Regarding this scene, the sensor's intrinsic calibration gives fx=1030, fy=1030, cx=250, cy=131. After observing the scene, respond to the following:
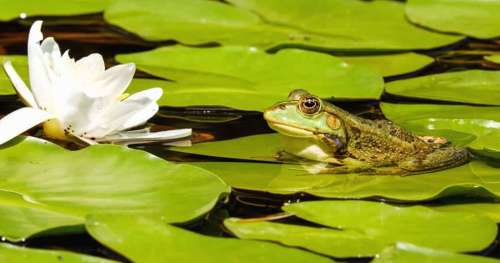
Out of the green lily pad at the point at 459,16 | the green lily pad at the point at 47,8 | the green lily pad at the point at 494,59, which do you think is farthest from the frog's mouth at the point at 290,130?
the green lily pad at the point at 47,8

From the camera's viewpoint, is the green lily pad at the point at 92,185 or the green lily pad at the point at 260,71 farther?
the green lily pad at the point at 260,71

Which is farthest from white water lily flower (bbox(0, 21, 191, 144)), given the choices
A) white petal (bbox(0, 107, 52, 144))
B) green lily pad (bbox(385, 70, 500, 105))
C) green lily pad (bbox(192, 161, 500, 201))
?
green lily pad (bbox(385, 70, 500, 105))

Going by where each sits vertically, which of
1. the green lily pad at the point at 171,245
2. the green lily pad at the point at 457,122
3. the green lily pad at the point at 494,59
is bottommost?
the green lily pad at the point at 171,245

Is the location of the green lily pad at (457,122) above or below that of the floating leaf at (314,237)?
above

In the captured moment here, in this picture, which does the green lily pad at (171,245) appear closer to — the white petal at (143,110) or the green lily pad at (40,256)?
the green lily pad at (40,256)

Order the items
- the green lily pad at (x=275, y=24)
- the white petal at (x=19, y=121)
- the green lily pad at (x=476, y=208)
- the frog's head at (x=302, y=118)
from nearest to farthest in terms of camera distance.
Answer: the green lily pad at (x=476, y=208)
the white petal at (x=19, y=121)
the frog's head at (x=302, y=118)
the green lily pad at (x=275, y=24)

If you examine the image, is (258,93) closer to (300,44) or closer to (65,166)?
(300,44)

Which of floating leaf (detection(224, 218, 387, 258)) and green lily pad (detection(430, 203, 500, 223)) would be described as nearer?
floating leaf (detection(224, 218, 387, 258))

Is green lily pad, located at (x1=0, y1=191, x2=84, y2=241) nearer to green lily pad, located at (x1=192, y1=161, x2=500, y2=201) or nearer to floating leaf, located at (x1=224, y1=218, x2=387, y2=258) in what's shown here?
floating leaf, located at (x1=224, y1=218, x2=387, y2=258)
